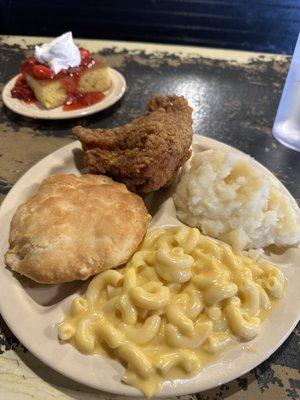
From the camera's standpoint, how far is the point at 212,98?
8.52 ft

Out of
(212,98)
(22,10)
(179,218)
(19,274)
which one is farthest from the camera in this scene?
(22,10)

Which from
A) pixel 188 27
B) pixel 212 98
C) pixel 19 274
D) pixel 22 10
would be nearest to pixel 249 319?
pixel 19 274

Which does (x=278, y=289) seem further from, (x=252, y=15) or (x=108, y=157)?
(x=252, y=15)

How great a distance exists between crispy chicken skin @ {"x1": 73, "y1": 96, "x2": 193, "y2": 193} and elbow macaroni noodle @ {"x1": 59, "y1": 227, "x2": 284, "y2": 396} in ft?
1.08

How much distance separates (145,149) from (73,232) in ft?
1.55

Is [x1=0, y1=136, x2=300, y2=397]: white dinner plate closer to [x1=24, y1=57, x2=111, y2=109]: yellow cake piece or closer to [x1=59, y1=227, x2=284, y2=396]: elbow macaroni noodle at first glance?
[x1=59, y1=227, x2=284, y2=396]: elbow macaroni noodle

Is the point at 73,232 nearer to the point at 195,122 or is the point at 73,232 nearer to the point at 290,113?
the point at 195,122

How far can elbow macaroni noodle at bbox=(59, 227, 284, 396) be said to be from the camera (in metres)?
1.15

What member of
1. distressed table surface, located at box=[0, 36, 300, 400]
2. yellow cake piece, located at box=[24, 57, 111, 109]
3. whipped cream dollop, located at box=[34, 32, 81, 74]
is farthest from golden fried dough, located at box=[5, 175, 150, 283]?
whipped cream dollop, located at box=[34, 32, 81, 74]

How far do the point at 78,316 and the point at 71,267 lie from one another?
16cm

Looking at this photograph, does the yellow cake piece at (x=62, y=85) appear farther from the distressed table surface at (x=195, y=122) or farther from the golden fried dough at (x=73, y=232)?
the golden fried dough at (x=73, y=232)

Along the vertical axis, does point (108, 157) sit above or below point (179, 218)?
above

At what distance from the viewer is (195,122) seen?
2.40m

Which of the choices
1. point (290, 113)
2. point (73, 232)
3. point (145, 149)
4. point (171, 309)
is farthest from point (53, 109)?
point (171, 309)
